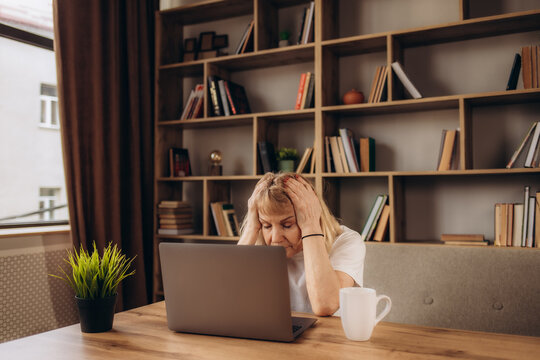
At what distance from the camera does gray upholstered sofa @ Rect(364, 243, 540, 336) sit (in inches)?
66.0

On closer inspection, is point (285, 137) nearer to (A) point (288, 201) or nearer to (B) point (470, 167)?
(B) point (470, 167)

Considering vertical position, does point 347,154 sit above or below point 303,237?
above

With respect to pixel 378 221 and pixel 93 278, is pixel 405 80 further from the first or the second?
pixel 93 278

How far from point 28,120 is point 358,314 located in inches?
92.4

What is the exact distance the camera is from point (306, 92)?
2688mm

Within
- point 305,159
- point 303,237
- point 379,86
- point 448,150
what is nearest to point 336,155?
point 305,159

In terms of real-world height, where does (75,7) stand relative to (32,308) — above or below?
above

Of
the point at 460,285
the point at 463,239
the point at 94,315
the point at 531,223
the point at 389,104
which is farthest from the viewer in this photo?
the point at 389,104

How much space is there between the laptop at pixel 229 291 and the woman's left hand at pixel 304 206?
373 millimetres

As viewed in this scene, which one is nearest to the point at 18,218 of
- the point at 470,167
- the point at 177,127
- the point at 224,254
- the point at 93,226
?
the point at 93,226

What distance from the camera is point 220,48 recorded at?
123 inches

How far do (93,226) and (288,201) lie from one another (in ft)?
5.09

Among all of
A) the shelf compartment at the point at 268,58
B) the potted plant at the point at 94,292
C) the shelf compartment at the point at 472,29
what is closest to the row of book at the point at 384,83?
the shelf compartment at the point at 472,29

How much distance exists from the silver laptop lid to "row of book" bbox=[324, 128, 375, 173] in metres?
1.57
